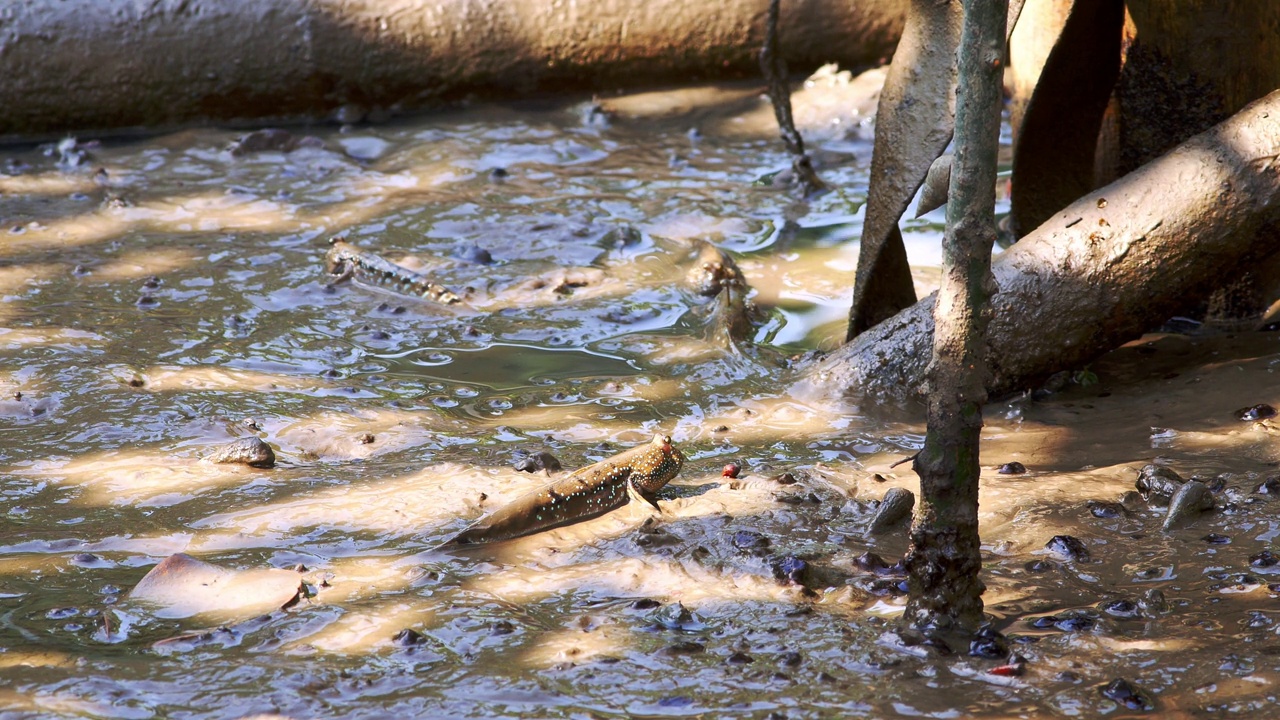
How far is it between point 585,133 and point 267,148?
65.0 inches

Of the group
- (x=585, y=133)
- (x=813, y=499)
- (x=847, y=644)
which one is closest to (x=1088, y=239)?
(x=813, y=499)

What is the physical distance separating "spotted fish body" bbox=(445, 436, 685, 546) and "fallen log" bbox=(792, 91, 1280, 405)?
827mm

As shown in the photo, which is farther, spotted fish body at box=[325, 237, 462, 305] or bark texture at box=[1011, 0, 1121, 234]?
spotted fish body at box=[325, 237, 462, 305]

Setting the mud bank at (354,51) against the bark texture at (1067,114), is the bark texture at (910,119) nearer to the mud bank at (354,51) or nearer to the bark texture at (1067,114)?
the bark texture at (1067,114)

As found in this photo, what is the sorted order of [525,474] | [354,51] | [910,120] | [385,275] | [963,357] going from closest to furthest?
[963,357]
[525,474]
[910,120]
[385,275]
[354,51]

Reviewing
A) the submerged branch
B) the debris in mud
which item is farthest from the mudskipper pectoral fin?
the submerged branch

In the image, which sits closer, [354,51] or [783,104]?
[783,104]

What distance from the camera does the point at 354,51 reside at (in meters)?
6.47

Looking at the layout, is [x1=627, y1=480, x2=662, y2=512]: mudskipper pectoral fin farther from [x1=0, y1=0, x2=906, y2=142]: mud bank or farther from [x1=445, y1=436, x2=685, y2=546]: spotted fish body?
[x1=0, y1=0, x2=906, y2=142]: mud bank

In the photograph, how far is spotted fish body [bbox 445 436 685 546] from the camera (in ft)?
9.45

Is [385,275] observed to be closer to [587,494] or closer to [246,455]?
[246,455]

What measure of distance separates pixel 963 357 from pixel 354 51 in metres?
5.01

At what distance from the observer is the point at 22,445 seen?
3400 mm

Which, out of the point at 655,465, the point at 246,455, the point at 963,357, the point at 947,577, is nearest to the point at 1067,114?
the point at 655,465
